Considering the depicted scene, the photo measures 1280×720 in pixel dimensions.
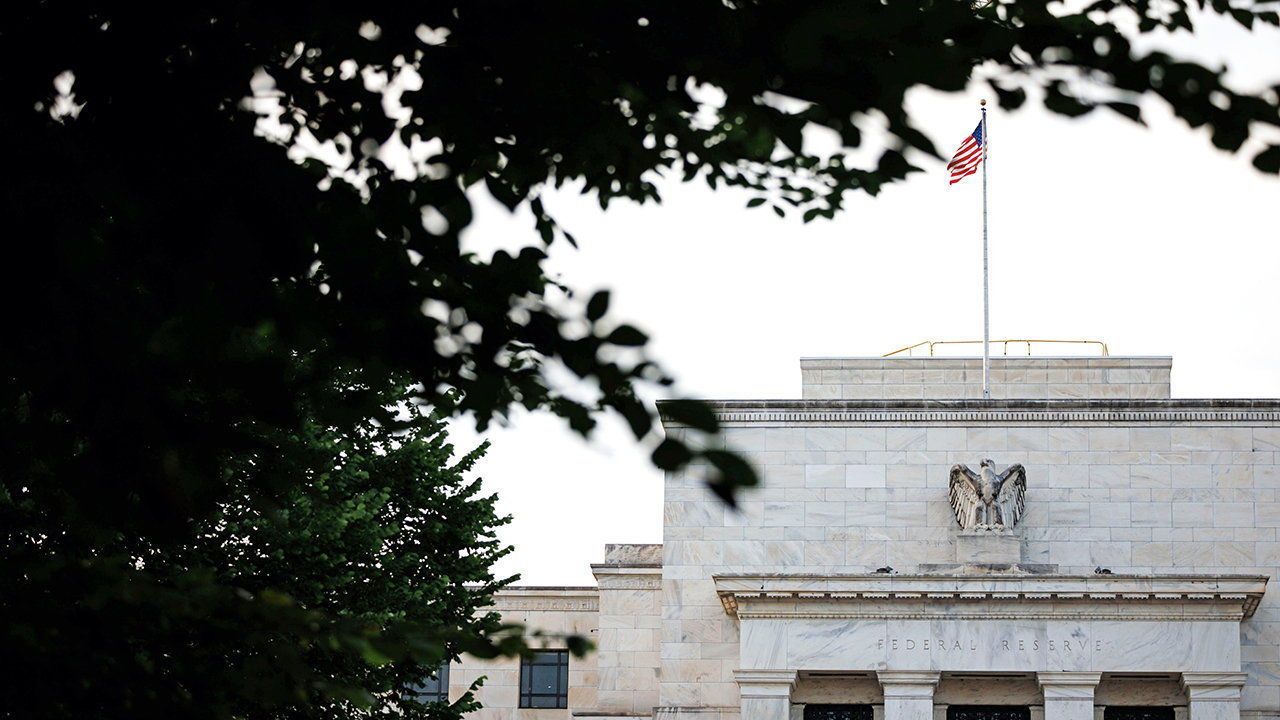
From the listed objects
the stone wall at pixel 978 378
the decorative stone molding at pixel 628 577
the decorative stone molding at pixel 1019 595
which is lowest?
the decorative stone molding at pixel 1019 595

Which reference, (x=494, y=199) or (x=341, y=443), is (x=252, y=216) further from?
(x=341, y=443)

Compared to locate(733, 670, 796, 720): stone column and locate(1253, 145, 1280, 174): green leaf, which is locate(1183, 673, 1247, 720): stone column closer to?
locate(733, 670, 796, 720): stone column

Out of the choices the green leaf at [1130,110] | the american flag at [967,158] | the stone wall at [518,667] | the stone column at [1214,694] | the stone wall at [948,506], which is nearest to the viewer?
the green leaf at [1130,110]

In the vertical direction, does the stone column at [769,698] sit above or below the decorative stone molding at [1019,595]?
below

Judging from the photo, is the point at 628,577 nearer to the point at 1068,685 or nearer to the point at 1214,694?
the point at 1068,685

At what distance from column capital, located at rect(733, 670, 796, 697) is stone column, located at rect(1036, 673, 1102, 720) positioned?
487 cm

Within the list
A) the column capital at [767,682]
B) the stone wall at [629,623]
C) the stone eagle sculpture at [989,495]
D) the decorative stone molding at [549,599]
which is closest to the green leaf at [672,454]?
the column capital at [767,682]

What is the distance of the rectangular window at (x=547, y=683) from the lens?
43906mm

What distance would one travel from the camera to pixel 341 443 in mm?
24047

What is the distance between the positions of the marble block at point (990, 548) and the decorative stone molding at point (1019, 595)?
1.32 meters

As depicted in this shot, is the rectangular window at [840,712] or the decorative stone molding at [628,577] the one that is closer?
the rectangular window at [840,712]

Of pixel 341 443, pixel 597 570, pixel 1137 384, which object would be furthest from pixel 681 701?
pixel 341 443

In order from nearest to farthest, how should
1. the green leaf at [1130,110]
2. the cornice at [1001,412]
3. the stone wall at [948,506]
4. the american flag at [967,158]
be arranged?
the green leaf at [1130,110] → the stone wall at [948,506] → the cornice at [1001,412] → the american flag at [967,158]

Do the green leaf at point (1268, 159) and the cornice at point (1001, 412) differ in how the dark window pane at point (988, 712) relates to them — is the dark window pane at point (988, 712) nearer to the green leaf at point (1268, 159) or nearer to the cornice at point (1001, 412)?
the cornice at point (1001, 412)
